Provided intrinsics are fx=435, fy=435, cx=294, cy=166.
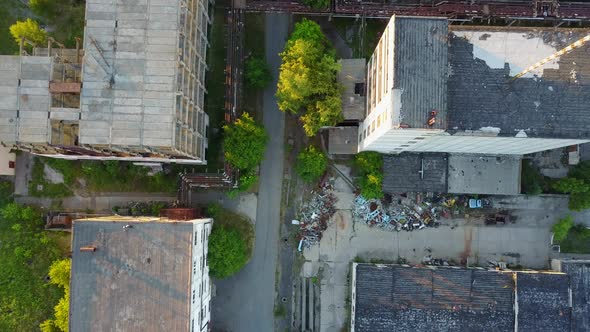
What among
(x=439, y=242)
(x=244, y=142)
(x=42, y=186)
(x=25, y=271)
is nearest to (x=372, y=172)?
(x=439, y=242)

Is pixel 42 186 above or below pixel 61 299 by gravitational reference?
above

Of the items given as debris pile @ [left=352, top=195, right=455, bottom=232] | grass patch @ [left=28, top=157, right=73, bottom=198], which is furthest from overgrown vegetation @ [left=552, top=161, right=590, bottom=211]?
grass patch @ [left=28, top=157, right=73, bottom=198]

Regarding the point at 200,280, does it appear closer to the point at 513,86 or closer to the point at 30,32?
the point at 30,32

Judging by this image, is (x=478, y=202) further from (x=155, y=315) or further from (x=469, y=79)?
(x=155, y=315)

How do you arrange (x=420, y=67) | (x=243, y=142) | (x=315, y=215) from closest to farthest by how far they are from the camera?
(x=420, y=67) → (x=243, y=142) → (x=315, y=215)

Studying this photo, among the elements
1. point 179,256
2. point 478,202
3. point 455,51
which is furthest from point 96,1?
point 478,202

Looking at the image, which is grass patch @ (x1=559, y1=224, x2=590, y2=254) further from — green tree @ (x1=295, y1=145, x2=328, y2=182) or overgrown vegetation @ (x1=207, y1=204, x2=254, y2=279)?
overgrown vegetation @ (x1=207, y1=204, x2=254, y2=279)
